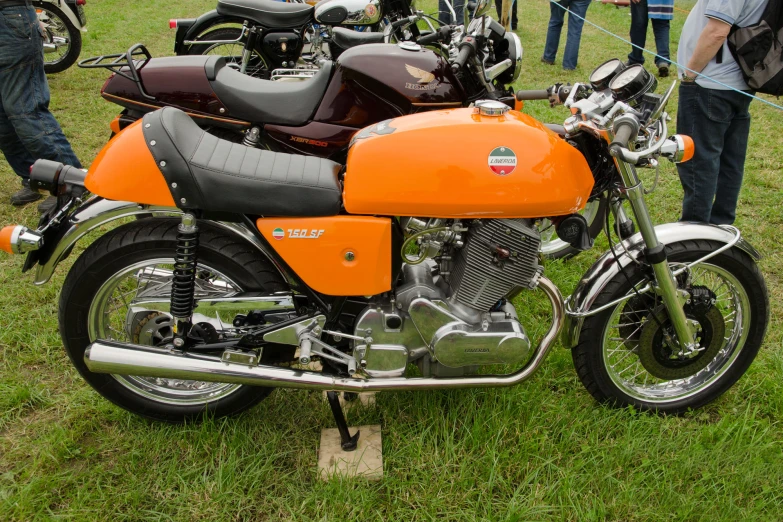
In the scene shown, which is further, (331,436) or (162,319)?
(331,436)

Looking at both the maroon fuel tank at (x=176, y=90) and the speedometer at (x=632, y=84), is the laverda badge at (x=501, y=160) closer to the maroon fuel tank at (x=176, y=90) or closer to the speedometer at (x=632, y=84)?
the speedometer at (x=632, y=84)

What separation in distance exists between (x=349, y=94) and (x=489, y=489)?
2.29m

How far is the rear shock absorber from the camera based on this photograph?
1.94m

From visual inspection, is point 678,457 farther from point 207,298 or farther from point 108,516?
point 108,516

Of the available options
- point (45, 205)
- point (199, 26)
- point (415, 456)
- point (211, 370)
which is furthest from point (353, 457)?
point (199, 26)

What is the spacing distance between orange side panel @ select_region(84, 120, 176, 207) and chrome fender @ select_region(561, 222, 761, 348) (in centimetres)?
157

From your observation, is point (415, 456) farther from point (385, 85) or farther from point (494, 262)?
point (385, 85)

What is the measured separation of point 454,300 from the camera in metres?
2.09

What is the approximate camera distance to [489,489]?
2.17 m

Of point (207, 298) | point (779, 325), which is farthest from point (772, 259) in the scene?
point (207, 298)

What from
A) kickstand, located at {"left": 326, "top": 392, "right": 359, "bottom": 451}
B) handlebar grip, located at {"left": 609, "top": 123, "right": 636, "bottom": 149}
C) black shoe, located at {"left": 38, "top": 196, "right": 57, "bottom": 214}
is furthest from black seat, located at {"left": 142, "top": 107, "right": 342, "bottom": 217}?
black shoe, located at {"left": 38, "top": 196, "right": 57, "bottom": 214}

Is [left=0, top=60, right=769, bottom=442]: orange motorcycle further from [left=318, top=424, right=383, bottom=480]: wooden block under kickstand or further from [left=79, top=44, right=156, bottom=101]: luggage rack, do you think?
[left=79, top=44, right=156, bottom=101]: luggage rack

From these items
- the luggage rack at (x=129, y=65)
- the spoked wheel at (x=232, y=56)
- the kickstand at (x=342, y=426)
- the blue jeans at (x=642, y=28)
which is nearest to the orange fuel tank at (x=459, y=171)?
the kickstand at (x=342, y=426)

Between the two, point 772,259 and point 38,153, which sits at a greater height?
point 38,153
